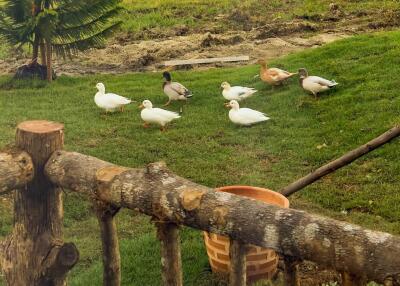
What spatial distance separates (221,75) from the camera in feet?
44.9

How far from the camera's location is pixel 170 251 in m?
3.62

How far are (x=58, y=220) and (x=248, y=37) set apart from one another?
12890 millimetres

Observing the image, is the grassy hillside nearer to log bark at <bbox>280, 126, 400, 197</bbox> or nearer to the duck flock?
the duck flock

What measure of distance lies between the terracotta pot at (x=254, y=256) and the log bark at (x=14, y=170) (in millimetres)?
1769

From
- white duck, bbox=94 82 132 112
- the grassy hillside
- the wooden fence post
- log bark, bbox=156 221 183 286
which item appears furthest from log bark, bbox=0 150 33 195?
the grassy hillside

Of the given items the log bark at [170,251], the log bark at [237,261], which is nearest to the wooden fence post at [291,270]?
the log bark at [237,261]

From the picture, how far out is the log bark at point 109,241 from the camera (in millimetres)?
3889

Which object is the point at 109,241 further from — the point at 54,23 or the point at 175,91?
the point at 54,23

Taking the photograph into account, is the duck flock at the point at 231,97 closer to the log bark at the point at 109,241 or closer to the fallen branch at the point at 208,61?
the fallen branch at the point at 208,61

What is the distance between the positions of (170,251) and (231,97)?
26.1 ft

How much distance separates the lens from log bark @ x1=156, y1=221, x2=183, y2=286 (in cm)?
358

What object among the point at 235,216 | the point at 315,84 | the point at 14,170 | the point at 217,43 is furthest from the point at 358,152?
the point at 217,43

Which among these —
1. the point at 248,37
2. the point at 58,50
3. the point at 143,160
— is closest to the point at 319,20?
the point at 248,37

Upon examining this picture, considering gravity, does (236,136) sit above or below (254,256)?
below
